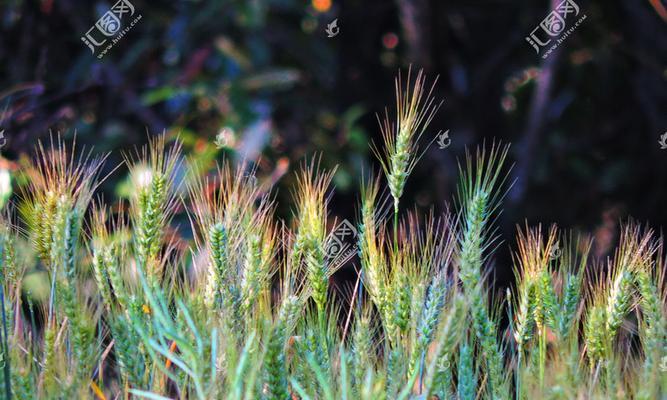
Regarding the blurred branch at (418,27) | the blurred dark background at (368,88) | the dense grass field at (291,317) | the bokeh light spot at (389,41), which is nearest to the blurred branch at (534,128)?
the blurred dark background at (368,88)

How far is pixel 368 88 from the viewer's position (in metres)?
3.80

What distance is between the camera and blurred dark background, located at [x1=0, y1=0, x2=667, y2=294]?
3.05 meters

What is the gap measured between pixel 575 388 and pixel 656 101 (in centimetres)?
310

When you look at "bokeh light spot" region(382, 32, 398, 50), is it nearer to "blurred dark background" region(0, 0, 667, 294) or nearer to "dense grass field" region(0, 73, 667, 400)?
"blurred dark background" region(0, 0, 667, 294)

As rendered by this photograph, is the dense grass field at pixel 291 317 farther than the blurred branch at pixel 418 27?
No

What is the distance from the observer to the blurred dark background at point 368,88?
3055mm

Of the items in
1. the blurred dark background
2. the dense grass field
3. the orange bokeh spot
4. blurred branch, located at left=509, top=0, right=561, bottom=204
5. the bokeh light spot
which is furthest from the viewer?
the bokeh light spot

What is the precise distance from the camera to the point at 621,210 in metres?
3.89

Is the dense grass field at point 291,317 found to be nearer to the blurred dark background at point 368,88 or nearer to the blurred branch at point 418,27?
the blurred dark background at point 368,88

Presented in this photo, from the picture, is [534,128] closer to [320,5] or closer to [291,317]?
[320,5]

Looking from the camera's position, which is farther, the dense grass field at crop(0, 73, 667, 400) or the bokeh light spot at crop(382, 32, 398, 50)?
the bokeh light spot at crop(382, 32, 398, 50)

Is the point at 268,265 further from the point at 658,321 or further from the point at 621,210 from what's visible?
the point at 621,210

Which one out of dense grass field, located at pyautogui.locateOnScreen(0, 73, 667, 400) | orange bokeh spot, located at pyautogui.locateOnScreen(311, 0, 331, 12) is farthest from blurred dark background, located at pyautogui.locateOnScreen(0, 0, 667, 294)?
dense grass field, located at pyautogui.locateOnScreen(0, 73, 667, 400)

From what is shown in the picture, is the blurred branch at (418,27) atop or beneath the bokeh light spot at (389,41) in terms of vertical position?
beneath
